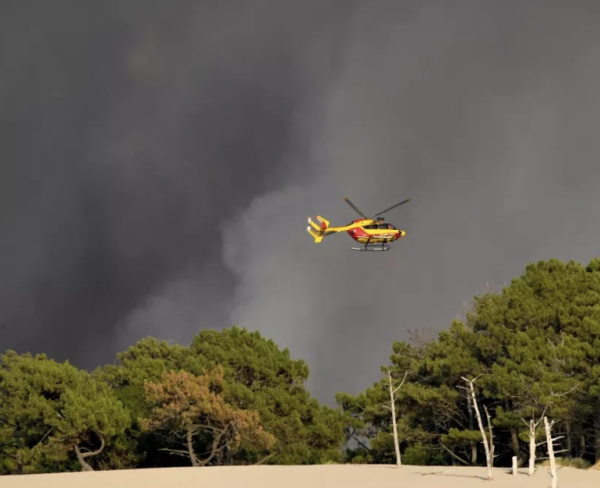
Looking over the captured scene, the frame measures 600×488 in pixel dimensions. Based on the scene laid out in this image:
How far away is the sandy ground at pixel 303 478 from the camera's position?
1152 inches

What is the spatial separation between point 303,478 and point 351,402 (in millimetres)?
19963

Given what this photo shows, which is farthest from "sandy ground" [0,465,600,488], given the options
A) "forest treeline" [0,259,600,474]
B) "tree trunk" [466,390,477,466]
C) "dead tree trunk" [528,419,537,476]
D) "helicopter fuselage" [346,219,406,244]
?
"helicopter fuselage" [346,219,406,244]

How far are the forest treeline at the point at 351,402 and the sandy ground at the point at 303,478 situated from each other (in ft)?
17.5

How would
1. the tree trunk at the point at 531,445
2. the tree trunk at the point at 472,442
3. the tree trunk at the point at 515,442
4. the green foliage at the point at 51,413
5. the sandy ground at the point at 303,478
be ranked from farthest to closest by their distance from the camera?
the green foliage at the point at 51,413 → the tree trunk at the point at 472,442 → the tree trunk at the point at 515,442 → the sandy ground at the point at 303,478 → the tree trunk at the point at 531,445

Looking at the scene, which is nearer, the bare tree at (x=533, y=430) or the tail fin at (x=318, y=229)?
the bare tree at (x=533, y=430)

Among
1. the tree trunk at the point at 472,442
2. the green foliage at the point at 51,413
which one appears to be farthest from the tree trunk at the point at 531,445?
the green foliage at the point at 51,413

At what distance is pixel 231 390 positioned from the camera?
4769 centimetres

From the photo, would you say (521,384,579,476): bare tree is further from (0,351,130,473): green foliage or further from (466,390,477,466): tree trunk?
(0,351,130,473): green foliage

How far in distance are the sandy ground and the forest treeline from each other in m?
5.35

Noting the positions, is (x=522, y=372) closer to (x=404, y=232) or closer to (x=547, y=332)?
(x=547, y=332)

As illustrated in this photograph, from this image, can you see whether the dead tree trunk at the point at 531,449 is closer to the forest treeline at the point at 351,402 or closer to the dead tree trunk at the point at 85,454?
the forest treeline at the point at 351,402

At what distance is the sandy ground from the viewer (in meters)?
29.3

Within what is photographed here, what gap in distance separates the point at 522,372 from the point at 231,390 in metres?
17.6

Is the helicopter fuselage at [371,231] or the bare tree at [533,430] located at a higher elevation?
the helicopter fuselage at [371,231]
